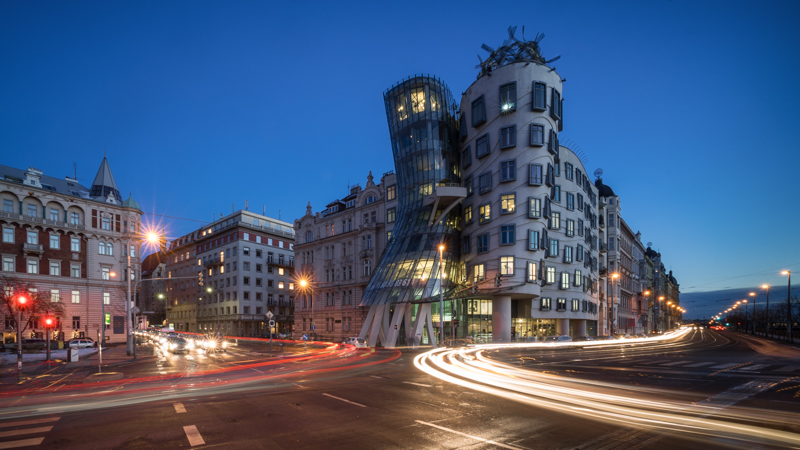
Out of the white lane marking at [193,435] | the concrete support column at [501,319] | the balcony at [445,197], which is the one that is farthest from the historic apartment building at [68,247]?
the white lane marking at [193,435]

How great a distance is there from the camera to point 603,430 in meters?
9.70

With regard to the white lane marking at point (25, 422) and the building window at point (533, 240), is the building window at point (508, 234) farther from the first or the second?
the white lane marking at point (25, 422)

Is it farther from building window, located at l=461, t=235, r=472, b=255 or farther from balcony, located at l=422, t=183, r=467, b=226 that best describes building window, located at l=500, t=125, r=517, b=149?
building window, located at l=461, t=235, r=472, b=255

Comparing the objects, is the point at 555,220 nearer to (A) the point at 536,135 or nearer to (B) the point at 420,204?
(A) the point at 536,135

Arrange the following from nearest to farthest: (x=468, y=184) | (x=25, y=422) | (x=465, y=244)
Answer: (x=25, y=422) < (x=465, y=244) < (x=468, y=184)

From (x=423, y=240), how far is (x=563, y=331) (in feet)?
73.7

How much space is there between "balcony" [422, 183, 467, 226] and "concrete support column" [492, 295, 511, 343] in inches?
469

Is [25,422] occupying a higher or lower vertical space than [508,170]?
lower

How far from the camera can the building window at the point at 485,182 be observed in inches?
2061

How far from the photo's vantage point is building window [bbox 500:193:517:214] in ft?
165

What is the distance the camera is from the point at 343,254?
68.9 meters

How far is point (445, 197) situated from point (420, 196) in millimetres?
6442

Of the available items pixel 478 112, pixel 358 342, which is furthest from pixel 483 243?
pixel 358 342

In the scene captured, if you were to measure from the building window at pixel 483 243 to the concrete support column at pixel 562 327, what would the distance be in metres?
15.9
